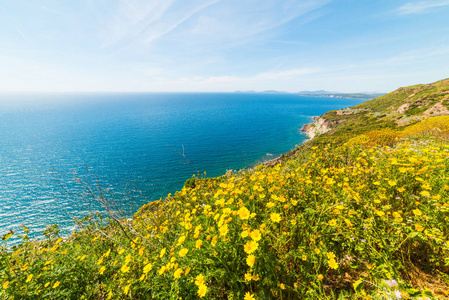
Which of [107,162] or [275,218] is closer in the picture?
[275,218]

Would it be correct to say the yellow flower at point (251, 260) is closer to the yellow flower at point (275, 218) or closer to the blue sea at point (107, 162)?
the yellow flower at point (275, 218)

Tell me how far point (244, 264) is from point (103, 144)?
215ft

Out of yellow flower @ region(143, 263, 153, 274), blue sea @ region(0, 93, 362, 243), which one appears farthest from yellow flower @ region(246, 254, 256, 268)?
blue sea @ region(0, 93, 362, 243)

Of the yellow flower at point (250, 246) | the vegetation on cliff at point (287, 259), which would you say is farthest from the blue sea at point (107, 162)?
the yellow flower at point (250, 246)

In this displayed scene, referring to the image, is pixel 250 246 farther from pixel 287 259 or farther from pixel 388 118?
pixel 388 118

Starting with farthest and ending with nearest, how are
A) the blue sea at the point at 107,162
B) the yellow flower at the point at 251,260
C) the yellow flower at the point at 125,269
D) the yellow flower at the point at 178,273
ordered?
1. the blue sea at the point at 107,162
2. the yellow flower at the point at 125,269
3. the yellow flower at the point at 178,273
4. the yellow flower at the point at 251,260

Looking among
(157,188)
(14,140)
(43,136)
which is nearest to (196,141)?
(157,188)

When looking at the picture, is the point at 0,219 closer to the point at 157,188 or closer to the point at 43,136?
the point at 157,188

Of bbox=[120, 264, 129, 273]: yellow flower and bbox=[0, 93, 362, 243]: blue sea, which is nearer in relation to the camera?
bbox=[120, 264, 129, 273]: yellow flower

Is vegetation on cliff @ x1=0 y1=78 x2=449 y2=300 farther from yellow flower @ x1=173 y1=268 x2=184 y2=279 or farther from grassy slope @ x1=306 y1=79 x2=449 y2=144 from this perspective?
grassy slope @ x1=306 y1=79 x2=449 y2=144

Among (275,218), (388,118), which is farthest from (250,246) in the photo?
(388,118)

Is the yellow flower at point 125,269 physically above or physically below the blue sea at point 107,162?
above

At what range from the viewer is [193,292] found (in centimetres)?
246

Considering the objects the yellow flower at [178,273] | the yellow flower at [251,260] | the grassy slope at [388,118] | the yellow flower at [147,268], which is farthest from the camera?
the grassy slope at [388,118]
